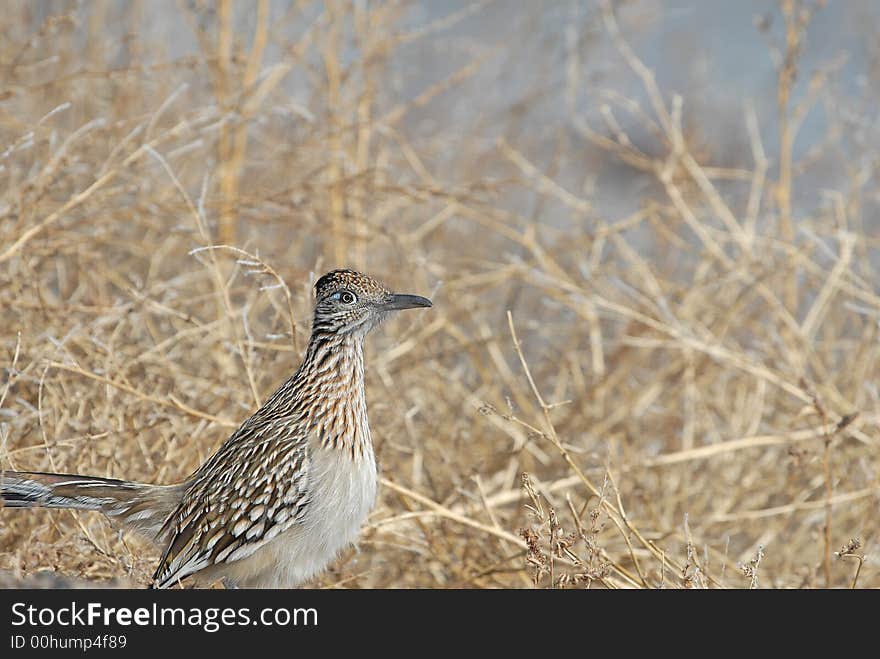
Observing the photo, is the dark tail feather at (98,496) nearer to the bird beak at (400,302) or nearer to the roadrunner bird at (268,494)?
the roadrunner bird at (268,494)

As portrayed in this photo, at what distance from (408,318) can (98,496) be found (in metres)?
2.77

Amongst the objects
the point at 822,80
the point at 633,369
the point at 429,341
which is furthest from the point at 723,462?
the point at 822,80

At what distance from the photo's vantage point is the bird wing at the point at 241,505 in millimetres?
3514

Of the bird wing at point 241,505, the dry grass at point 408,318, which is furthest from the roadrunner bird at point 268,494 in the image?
the dry grass at point 408,318

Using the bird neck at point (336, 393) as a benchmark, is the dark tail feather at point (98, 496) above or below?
below

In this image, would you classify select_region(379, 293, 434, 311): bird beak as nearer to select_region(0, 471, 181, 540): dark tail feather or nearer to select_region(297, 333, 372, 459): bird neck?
select_region(297, 333, 372, 459): bird neck

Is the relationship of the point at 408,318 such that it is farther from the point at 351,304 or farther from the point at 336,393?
the point at 336,393

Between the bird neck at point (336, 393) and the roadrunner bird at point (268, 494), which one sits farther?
the bird neck at point (336, 393)

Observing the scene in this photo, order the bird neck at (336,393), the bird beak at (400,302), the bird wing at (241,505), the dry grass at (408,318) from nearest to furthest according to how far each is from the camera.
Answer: the bird wing at (241,505)
the bird neck at (336,393)
the bird beak at (400,302)
the dry grass at (408,318)

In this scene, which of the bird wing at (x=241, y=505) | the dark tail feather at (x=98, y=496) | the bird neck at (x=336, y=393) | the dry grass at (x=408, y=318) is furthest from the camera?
the dry grass at (x=408, y=318)

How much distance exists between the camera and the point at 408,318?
6176 millimetres

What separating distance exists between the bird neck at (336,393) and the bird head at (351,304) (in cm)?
3

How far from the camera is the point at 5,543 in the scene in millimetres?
3908

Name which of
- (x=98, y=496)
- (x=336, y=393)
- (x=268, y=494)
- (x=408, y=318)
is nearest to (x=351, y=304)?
(x=336, y=393)
